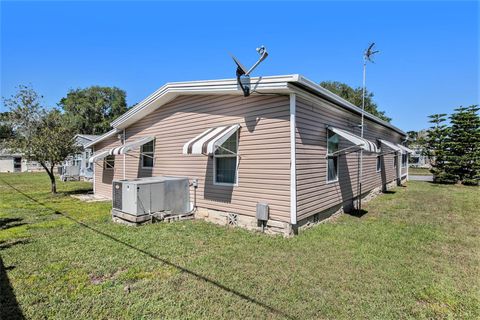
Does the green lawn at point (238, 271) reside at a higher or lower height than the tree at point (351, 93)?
lower

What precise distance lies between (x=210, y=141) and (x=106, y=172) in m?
8.88

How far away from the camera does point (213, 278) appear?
4.00 metres

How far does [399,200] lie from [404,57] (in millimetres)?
6771

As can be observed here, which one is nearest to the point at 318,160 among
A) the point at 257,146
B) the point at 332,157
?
the point at 332,157

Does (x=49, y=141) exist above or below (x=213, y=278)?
above

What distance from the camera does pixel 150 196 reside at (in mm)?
7211

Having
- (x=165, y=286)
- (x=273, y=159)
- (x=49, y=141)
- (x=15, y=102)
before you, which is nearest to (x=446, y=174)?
(x=273, y=159)

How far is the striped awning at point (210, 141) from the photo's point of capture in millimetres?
6168

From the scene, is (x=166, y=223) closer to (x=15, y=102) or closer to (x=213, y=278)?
(x=213, y=278)

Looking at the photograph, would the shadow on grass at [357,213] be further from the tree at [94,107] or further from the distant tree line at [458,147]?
the tree at [94,107]

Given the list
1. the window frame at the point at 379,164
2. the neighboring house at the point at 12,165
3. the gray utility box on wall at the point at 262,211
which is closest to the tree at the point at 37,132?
the gray utility box on wall at the point at 262,211

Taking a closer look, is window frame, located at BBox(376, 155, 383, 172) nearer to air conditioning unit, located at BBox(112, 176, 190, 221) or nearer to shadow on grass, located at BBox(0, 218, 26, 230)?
air conditioning unit, located at BBox(112, 176, 190, 221)

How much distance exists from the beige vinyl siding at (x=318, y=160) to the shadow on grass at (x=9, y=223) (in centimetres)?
772

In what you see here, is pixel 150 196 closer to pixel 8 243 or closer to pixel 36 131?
pixel 8 243
